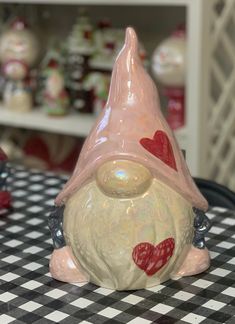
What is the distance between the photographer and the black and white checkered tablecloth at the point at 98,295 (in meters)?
0.82

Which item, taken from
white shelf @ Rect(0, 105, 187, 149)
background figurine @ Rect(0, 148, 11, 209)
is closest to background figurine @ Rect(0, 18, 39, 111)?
white shelf @ Rect(0, 105, 187, 149)

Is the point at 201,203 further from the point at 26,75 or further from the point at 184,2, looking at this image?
the point at 26,75

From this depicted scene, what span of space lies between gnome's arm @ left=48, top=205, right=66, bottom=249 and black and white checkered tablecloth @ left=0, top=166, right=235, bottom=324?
0.05 meters

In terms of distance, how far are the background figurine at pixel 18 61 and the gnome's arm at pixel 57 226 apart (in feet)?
4.53

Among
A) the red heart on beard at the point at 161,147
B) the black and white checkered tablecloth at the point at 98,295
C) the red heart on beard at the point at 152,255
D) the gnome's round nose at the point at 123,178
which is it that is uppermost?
the red heart on beard at the point at 161,147

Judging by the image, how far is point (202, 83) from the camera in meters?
1.75

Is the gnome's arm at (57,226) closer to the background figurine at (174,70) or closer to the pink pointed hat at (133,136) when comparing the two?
the pink pointed hat at (133,136)

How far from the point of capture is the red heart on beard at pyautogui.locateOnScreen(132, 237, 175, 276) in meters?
0.87

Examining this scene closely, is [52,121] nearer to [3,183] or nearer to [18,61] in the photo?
[18,61]

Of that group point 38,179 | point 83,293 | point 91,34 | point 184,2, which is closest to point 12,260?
point 83,293

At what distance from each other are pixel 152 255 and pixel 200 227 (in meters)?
0.09

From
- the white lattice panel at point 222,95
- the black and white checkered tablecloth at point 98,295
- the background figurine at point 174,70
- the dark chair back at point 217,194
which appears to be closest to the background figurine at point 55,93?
the background figurine at point 174,70

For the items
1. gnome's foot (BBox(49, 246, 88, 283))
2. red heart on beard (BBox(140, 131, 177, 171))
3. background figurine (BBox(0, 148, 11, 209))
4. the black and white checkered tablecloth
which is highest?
red heart on beard (BBox(140, 131, 177, 171))

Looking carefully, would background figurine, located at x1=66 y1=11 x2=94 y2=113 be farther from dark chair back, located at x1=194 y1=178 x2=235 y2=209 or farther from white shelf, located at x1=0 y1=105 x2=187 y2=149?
dark chair back, located at x1=194 y1=178 x2=235 y2=209
